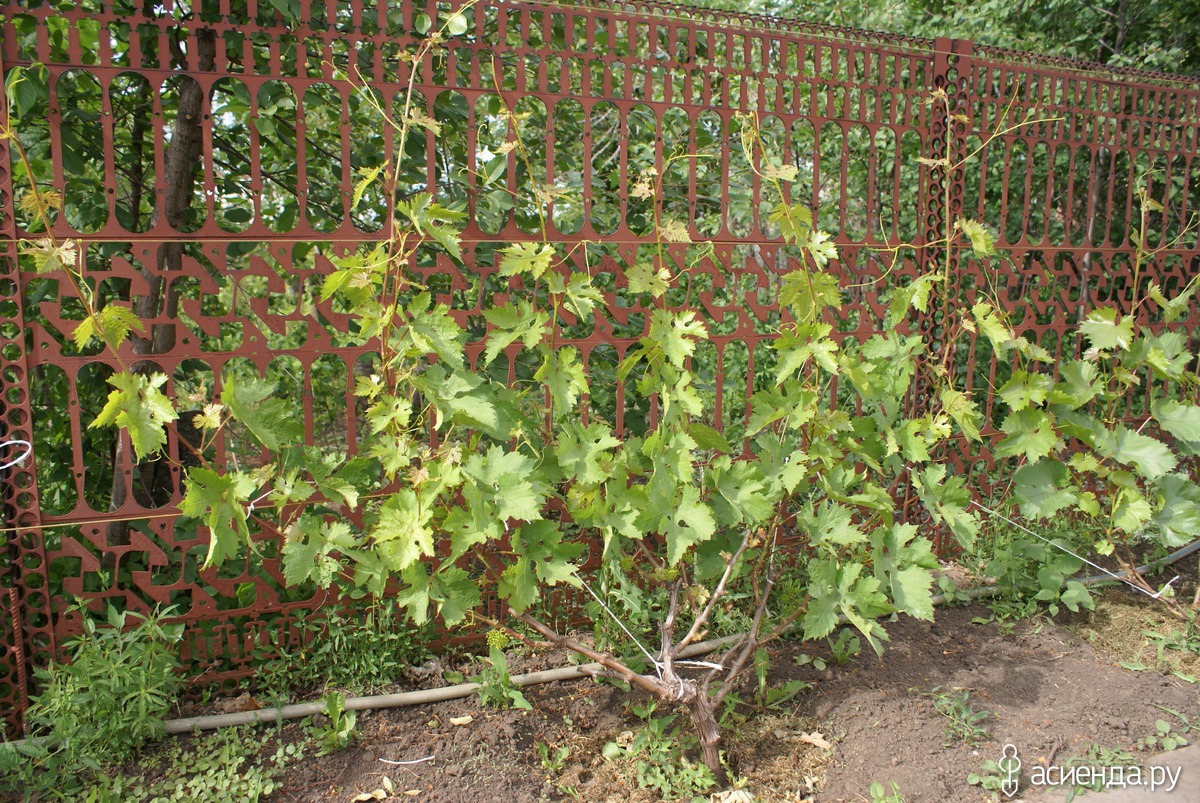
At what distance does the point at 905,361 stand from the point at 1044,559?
4.04 feet

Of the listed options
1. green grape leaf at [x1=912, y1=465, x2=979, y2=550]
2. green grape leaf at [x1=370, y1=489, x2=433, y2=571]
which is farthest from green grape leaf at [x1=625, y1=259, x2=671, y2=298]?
green grape leaf at [x1=912, y1=465, x2=979, y2=550]

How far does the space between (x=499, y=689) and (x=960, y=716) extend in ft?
4.72

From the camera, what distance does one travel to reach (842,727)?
2768mm

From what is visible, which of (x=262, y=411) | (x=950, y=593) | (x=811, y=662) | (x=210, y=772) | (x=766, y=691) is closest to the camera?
(x=262, y=411)

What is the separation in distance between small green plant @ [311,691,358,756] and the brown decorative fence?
369 mm

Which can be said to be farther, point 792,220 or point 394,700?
point 394,700

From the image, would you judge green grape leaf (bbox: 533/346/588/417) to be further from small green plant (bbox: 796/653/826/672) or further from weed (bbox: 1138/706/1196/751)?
weed (bbox: 1138/706/1196/751)

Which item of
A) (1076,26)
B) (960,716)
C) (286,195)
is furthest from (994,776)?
(1076,26)

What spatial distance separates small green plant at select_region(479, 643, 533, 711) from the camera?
2.71 meters

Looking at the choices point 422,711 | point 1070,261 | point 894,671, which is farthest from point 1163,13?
point 422,711

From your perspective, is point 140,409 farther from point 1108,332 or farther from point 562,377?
point 1108,332

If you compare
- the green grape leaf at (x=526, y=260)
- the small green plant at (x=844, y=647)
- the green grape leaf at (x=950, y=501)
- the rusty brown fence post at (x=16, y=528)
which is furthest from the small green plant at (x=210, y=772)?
the green grape leaf at (x=950, y=501)

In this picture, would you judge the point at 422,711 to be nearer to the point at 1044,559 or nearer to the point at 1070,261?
the point at 1044,559

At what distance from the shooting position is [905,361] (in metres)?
2.96
